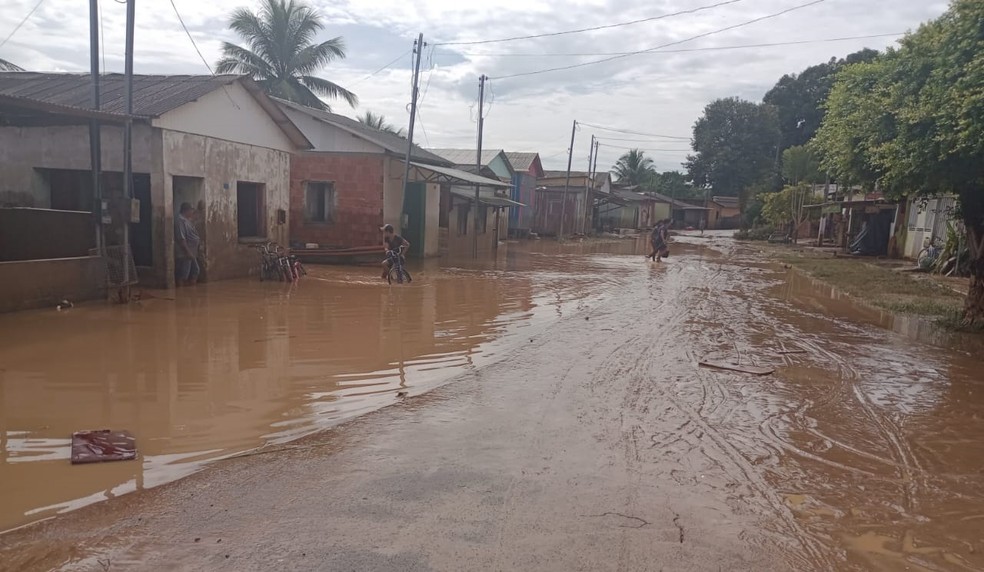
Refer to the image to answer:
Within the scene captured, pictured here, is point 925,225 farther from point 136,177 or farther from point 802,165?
point 136,177

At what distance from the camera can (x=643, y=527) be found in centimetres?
401

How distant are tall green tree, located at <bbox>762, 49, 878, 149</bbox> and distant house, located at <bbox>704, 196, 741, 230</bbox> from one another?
11037mm

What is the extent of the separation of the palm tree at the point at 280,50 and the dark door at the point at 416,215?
12624 mm

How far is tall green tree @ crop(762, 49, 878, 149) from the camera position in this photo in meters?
58.4

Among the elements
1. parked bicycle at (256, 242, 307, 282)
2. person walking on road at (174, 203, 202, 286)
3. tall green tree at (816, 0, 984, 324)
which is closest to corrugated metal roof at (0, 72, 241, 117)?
person walking on road at (174, 203, 202, 286)

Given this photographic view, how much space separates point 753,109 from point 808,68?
5.69 metres

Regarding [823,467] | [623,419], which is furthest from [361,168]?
[823,467]

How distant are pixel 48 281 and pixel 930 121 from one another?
1317 centimetres

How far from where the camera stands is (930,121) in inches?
367

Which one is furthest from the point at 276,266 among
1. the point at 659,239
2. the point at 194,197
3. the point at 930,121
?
the point at 659,239

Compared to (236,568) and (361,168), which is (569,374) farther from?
(361,168)

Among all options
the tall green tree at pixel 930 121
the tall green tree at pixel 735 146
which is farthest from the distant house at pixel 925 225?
the tall green tree at pixel 735 146

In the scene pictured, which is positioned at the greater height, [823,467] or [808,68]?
[808,68]

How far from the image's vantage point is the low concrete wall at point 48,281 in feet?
31.5
